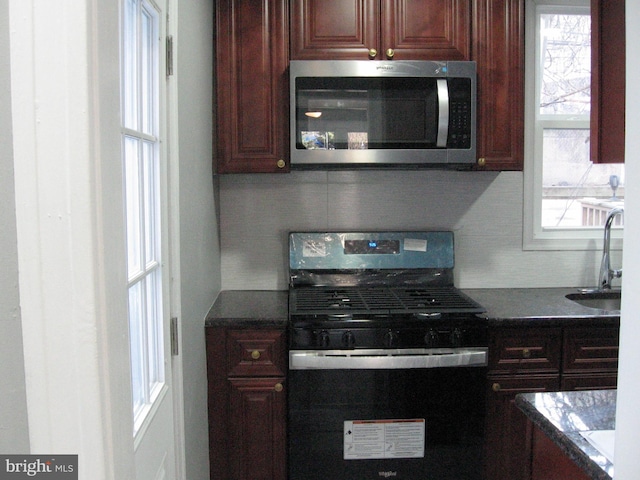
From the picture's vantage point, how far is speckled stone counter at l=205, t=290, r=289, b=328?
229 centimetres

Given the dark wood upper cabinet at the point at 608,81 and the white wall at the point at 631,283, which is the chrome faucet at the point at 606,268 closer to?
the dark wood upper cabinet at the point at 608,81

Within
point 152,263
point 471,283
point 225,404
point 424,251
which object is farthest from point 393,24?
point 225,404

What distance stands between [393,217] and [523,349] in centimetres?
89

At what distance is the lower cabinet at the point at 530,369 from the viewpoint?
2.33m

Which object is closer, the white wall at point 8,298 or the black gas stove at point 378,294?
the white wall at point 8,298

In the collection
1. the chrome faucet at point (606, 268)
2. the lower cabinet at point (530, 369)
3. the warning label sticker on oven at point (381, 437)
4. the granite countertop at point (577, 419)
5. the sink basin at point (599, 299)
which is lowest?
the warning label sticker on oven at point (381, 437)

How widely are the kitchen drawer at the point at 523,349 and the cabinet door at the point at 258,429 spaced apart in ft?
2.90

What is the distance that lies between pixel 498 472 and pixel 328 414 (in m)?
0.78

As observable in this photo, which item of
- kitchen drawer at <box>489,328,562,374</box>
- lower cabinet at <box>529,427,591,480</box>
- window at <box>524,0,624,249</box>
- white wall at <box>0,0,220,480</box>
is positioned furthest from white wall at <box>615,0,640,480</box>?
window at <box>524,0,624,249</box>

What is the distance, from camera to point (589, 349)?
7.71 ft

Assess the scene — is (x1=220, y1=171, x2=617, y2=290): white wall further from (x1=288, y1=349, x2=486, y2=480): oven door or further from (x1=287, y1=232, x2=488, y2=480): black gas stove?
(x1=288, y1=349, x2=486, y2=480): oven door

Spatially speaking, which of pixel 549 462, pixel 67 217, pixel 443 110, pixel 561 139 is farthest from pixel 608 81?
pixel 561 139

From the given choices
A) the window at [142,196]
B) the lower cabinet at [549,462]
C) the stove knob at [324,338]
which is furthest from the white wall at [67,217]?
the stove knob at [324,338]

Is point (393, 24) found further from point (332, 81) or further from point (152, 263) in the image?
point (152, 263)
